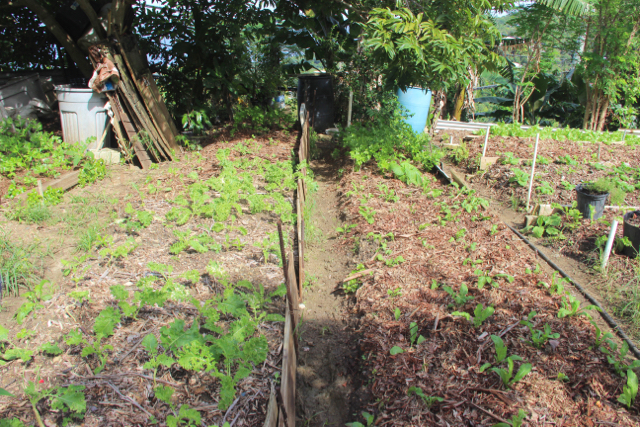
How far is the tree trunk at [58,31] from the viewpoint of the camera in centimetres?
658

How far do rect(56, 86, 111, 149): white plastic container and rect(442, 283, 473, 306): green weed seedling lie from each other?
5597mm

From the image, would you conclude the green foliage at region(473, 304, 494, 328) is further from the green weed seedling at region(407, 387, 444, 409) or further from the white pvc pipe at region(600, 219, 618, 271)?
the white pvc pipe at region(600, 219, 618, 271)

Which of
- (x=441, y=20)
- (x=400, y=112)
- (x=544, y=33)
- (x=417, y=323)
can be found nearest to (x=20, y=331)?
(x=417, y=323)

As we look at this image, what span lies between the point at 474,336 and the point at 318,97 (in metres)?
7.56

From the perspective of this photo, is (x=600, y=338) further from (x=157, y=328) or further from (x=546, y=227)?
(x=157, y=328)

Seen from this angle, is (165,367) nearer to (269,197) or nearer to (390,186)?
(269,197)

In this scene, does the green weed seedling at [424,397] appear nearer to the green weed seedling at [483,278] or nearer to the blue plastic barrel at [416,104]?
the green weed seedling at [483,278]

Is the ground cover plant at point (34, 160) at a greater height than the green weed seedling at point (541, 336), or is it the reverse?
the ground cover plant at point (34, 160)

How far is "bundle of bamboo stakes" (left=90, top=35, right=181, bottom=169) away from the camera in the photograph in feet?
19.8

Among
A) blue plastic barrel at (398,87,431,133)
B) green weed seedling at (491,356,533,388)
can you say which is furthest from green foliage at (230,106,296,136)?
green weed seedling at (491,356,533,388)

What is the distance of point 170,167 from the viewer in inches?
248

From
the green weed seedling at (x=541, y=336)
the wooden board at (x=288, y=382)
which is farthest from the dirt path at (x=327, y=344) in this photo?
the green weed seedling at (x=541, y=336)

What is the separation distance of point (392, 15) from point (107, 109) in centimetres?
435

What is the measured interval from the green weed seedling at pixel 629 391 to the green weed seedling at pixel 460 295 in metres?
1.13
